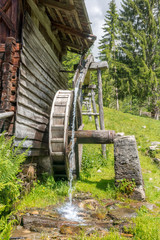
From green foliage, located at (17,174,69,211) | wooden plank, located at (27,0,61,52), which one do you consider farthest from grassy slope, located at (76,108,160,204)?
wooden plank, located at (27,0,61,52)

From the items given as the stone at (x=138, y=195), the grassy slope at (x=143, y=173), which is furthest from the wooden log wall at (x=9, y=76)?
the stone at (x=138, y=195)

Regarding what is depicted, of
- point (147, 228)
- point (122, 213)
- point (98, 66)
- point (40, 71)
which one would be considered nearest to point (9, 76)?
point (40, 71)

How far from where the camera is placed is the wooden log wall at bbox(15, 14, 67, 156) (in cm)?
441

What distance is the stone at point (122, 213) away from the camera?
3.42 metres

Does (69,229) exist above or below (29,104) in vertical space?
below

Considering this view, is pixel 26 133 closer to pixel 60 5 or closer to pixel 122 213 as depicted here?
pixel 122 213

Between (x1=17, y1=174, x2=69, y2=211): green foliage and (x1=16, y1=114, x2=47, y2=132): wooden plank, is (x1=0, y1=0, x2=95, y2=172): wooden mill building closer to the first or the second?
(x1=16, y1=114, x2=47, y2=132): wooden plank

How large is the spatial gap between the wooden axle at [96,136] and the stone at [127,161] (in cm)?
45

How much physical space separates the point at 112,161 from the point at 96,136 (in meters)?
2.72

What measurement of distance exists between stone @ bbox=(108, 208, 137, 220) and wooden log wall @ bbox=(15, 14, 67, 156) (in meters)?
1.81

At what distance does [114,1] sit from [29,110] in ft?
81.8

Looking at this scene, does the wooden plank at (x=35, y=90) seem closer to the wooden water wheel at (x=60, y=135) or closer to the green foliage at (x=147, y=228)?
the wooden water wheel at (x=60, y=135)

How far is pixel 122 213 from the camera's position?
3.58 meters

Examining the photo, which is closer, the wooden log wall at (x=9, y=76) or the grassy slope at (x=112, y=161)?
the wooden log wall at (x=9, y=76)
